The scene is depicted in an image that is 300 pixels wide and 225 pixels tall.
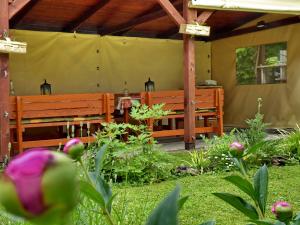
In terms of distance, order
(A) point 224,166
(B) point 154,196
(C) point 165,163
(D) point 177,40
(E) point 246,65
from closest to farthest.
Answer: (B) point 154,196, (C) point 165,163, (A) point 224,166, (E) point 246,65, (D) point 177,40

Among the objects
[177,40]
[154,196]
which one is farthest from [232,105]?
[154,196]

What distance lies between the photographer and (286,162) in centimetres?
556

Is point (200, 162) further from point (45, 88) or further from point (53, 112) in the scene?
point (45, 88)

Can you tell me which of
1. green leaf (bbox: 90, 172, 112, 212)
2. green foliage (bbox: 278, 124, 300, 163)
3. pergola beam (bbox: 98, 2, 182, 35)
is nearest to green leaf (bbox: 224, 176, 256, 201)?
green leaf (bbox: 90, 172, 112, 212)

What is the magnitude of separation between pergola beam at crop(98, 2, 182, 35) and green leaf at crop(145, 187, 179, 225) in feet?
27.3

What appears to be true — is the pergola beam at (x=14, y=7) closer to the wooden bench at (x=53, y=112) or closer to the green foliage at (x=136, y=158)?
the wooden bench at (x=53, y=112)

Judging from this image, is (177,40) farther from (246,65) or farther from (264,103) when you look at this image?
(264,103)

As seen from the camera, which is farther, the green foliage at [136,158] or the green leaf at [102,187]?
the green foliage at [136,158]

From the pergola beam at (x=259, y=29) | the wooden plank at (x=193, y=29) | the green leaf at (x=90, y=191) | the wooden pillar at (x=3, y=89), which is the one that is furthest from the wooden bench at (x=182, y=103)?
the green leaf at (x=90, y=191)

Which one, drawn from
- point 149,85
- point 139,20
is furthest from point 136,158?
point 149,85

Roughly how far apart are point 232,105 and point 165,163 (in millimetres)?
6489

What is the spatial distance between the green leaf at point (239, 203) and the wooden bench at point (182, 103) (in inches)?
244

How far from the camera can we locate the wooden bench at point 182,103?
24.3 ft

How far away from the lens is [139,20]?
30.1ft
